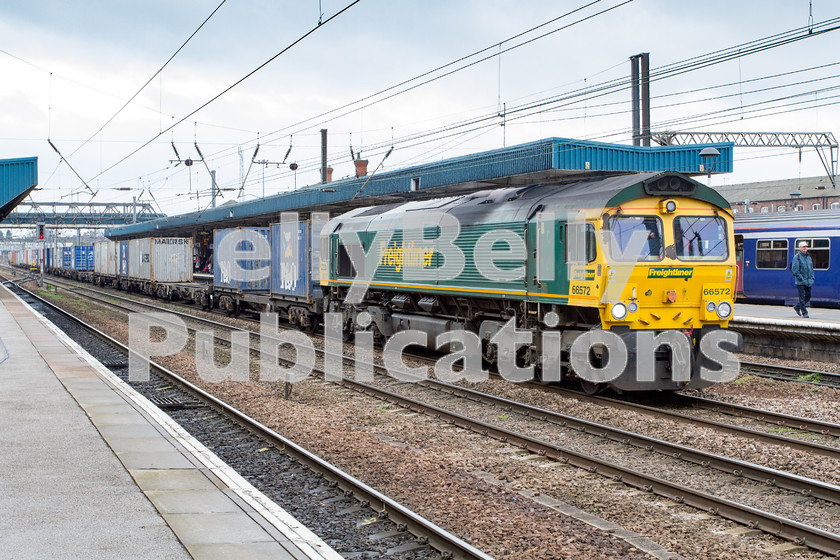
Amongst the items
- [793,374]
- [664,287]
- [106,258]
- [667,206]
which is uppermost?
[106,258]

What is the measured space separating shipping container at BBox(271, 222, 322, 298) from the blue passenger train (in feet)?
41.4

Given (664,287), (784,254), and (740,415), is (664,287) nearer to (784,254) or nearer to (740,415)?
(740,415)

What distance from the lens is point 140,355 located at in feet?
59.0

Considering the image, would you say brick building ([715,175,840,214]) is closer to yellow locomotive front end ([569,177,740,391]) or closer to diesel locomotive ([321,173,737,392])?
diesel locomotive ([321,173,737,392])

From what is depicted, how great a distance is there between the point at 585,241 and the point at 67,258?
6982 cm

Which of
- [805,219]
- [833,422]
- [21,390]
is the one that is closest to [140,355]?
[21,390]

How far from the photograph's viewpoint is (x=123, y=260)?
4631cm

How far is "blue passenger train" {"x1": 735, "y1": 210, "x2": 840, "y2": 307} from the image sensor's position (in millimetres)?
22531

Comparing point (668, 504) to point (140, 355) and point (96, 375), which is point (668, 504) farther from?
point (140, 355)

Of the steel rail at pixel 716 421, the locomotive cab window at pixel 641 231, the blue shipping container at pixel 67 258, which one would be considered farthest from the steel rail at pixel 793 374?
the blue shipping container at pixel 67 258

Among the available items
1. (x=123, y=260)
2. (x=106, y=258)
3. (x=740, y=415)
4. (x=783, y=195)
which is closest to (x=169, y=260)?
(x=123, y=260)

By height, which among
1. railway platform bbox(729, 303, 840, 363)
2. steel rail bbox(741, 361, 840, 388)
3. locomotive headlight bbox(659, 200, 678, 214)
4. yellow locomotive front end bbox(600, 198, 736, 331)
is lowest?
steel rail bbox(741, 361, 840, 388)

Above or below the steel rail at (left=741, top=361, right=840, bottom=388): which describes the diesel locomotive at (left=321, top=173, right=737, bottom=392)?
above

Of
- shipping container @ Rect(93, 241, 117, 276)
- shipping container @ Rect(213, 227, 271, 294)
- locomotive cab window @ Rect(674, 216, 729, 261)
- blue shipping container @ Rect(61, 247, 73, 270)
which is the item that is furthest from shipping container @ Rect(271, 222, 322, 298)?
blue shipping container @ Rect(61, 247, 73, 270)
